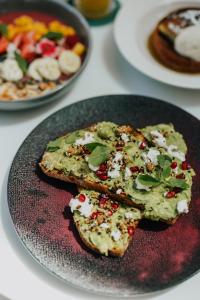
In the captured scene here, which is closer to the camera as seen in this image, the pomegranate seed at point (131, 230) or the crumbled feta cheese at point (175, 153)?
the pomegranate seed at point (131, 230)

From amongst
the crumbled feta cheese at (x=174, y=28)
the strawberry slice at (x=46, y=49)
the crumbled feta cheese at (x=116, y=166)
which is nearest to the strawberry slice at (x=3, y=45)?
the strawberry slice at (x=46, y=49)

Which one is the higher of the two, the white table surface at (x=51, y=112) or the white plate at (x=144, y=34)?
the white plate at (x=144, y=34)

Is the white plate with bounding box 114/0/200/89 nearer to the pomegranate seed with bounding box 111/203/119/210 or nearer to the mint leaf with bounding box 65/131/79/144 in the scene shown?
the mint leaf with bounding box 65/131/79/144

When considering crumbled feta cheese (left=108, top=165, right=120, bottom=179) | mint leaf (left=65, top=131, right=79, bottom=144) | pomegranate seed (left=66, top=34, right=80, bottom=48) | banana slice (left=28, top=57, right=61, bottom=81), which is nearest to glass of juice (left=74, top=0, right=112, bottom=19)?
pomegranate seed (left=66, top=34, right=80, bottom=48)

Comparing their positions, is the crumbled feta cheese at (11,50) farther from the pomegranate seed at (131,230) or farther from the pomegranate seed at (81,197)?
the pomegranate seed at (131,230)

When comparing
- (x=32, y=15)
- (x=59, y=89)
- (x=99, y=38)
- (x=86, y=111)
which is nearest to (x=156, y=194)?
(x=86, y=111)
